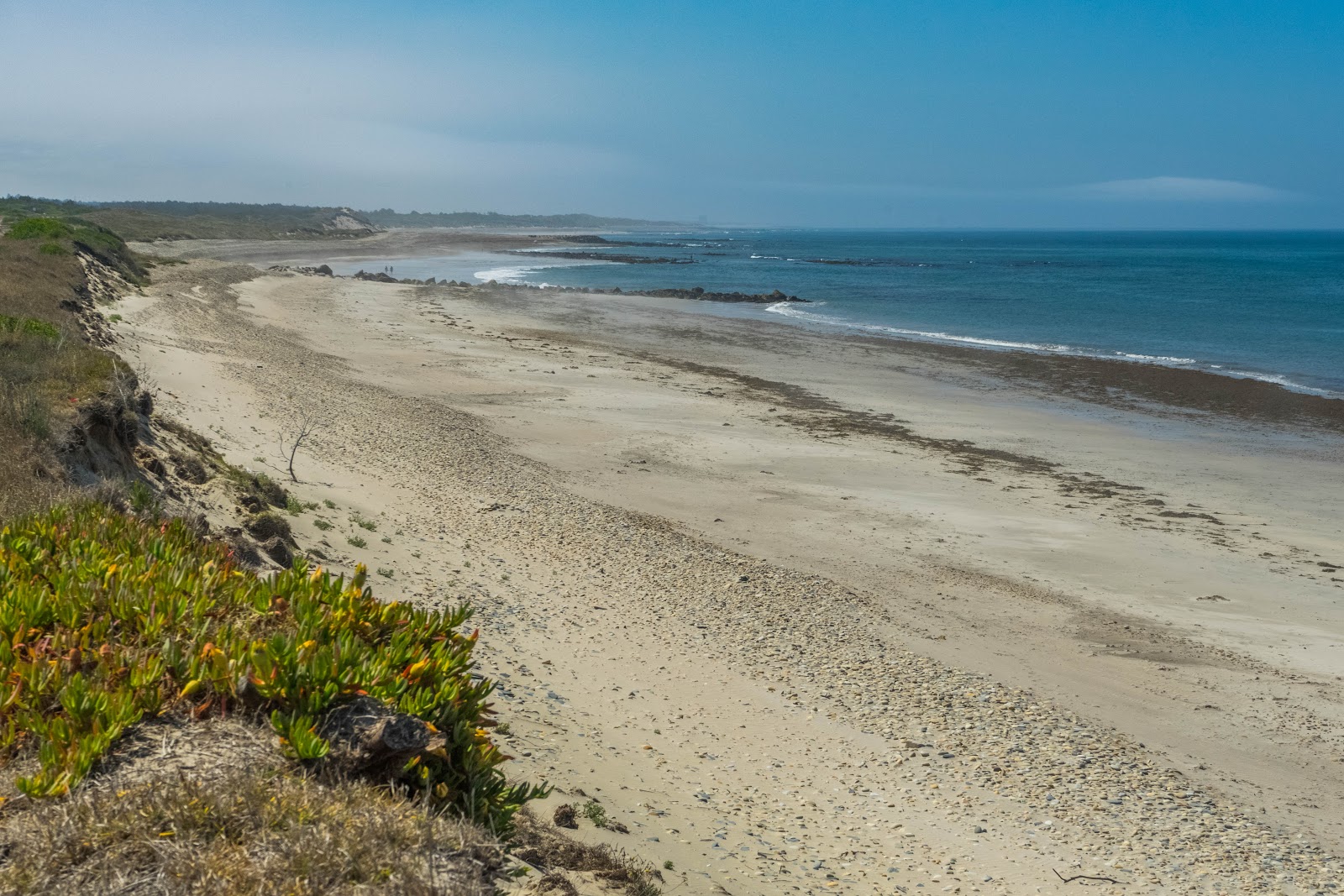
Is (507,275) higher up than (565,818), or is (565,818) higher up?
(507,275)

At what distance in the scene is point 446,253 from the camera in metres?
104

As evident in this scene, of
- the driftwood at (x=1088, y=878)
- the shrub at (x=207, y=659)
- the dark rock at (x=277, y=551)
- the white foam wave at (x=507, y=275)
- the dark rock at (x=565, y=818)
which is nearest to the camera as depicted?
the shrub at (x=207, y=659)

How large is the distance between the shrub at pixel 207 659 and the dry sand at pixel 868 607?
5.87 feet

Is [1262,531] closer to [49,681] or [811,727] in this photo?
[811,727]

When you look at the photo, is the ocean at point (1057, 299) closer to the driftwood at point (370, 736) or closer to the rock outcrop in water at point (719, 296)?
the rock outcrop in water at point (719, 296)

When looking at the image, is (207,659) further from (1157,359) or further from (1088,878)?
(1157,359)

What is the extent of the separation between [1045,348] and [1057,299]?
2449cm

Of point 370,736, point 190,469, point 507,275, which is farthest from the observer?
point 507,275

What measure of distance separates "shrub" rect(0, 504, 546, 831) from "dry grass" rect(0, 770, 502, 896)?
8.3 inches

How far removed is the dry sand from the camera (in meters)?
6.73

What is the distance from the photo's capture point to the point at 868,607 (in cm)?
1144

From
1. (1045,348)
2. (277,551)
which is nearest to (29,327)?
(277,551)

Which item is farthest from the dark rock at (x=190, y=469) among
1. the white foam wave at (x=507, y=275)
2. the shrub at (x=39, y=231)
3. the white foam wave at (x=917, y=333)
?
the white foam wave at (x=507, y=275)

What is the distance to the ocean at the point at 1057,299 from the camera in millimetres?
37688
